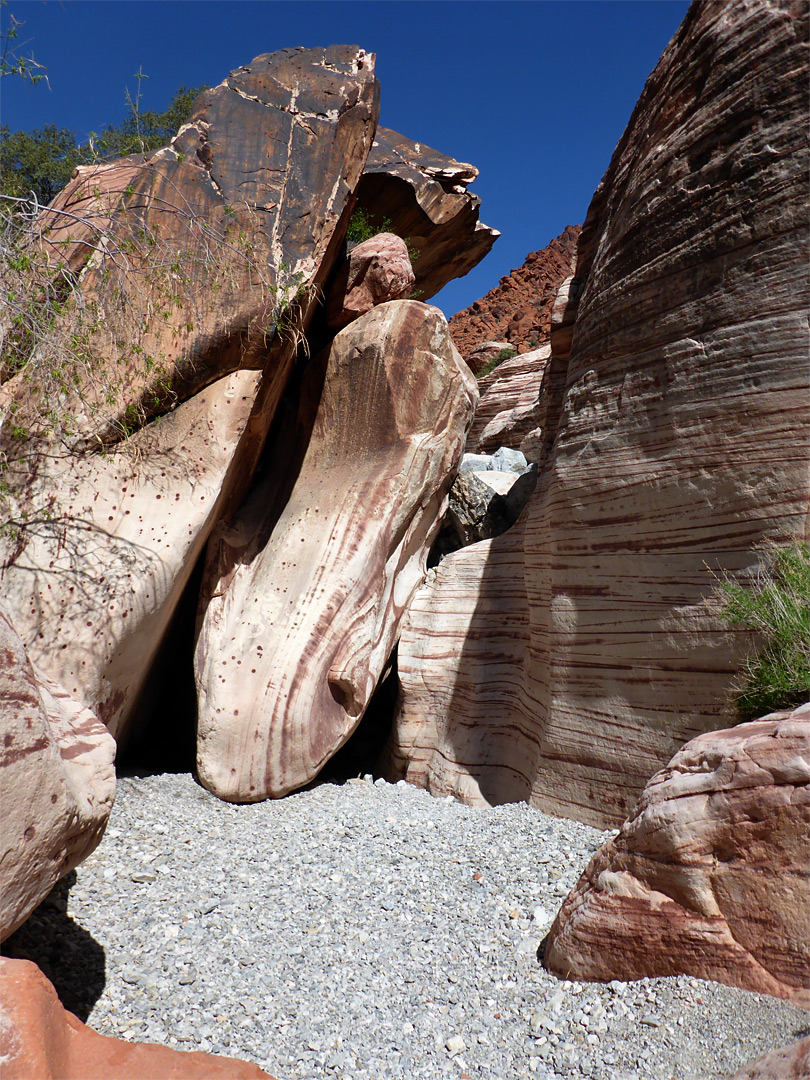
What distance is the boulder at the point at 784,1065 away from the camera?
167 centimetres

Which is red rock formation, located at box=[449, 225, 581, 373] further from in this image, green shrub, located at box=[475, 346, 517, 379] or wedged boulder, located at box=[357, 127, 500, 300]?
wedged boulder, located at box=[357, 127, 500, 300]

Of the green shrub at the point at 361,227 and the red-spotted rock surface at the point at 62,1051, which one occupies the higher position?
the green shrub at the point at 361,227

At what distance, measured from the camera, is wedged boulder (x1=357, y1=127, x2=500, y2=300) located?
8062 millimetres

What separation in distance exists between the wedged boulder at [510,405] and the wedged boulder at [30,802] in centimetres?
992

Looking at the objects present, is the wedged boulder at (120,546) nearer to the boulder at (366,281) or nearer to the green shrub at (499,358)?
the boulder at (366,281)

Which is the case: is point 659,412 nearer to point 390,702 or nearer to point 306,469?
point 306,469

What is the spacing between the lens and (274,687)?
523 cm

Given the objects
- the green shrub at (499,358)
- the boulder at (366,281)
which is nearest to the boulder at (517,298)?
the green shrub at (499,358)

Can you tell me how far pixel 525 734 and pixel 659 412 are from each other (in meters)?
2.45

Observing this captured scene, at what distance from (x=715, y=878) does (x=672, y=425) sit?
7.72 ft

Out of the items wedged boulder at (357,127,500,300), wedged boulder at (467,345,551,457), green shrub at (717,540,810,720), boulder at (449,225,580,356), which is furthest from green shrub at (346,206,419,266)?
boulder at (449,225,580,356)

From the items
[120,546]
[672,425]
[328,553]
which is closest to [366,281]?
[328,553]

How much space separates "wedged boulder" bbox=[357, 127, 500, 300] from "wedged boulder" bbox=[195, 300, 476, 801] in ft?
8.22

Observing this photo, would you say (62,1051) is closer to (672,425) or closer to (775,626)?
(775,626)
